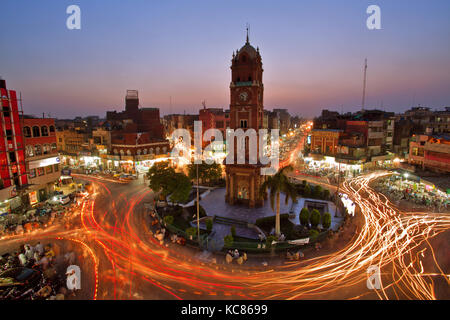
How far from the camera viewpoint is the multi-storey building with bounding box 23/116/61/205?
3581 cm

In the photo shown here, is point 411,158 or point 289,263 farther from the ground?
point 411,158

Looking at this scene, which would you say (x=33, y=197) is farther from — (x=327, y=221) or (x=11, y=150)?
(x=327, y=221)

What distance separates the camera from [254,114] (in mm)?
31359

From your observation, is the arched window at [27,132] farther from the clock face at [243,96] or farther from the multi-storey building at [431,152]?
the multi-storey building at [431,152]

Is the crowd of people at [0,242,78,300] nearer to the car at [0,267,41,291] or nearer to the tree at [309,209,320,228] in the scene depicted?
the car at [0,267,41,291]

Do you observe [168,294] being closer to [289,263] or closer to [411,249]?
[289,263]

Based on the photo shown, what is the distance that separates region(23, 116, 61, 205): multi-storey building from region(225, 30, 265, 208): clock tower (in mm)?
28248

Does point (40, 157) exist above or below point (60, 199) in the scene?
above

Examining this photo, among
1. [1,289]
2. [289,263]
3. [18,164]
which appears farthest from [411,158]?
[18,164]

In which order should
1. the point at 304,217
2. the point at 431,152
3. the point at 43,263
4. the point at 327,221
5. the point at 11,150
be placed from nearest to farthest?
the point at 43,263 → the point at 327,221 → the point at 304,217 → the point at 11,150 → the point at 431,152

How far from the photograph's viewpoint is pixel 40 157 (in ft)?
123

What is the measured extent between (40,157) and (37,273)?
2589cm

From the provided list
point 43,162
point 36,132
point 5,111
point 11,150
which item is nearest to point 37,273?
point 11,150

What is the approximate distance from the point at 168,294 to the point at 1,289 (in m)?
11.0
